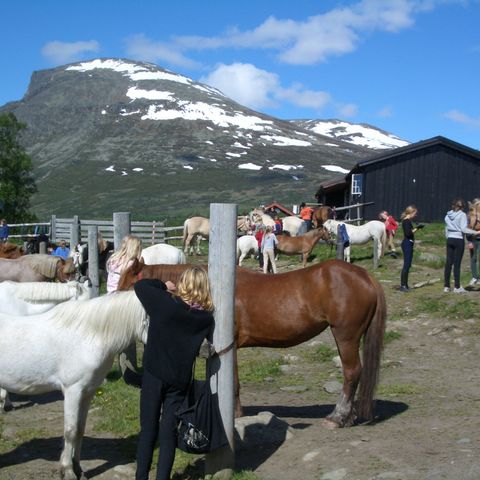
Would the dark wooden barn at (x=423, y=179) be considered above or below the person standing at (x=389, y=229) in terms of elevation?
above

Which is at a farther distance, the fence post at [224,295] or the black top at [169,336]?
the fence post at [224,295]

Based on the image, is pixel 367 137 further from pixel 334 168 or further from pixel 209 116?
pixel 334 168

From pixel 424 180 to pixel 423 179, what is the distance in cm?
8

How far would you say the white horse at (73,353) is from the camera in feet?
17.2

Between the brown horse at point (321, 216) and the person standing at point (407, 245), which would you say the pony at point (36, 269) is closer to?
the person standing at point (407, 245)

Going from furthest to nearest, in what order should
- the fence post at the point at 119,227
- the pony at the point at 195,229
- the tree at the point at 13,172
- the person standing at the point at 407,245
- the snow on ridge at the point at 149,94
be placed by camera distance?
the snow on ridge at the point at 149,94
the tree at the point at 13,172
the pony at the point at 195,229
the person standing at the point at 407,245
the fence post at the point at 119,227

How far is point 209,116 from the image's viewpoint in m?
149

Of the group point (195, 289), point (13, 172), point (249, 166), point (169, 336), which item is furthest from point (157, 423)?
point (249, 166)

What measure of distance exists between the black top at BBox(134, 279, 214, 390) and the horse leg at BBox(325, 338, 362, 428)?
2027 mm

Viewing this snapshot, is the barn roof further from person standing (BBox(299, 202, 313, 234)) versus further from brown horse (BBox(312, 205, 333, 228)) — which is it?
brown horse (BBox(312, 205, 333, 228))

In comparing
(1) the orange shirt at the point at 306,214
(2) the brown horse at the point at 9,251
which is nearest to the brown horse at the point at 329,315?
(2) the brown horse at the point at 9,251

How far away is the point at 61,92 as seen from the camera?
173 m

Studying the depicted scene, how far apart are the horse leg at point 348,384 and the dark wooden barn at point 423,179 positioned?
2848 centimetres

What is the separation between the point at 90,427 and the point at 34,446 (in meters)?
0.71
